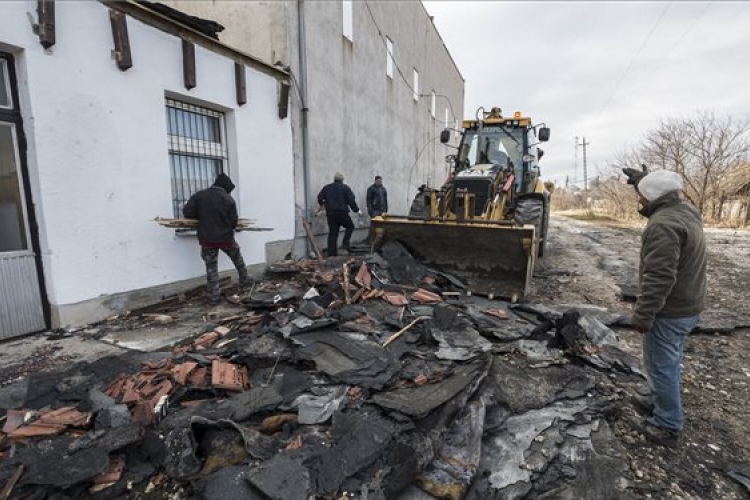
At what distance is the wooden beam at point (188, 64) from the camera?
572cm

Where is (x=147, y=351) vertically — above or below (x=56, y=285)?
below

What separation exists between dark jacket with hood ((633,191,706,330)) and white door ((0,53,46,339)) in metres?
6.03

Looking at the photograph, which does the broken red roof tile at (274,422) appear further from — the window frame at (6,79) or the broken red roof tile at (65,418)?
the window frame at (6,79)

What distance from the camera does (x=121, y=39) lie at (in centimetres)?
489

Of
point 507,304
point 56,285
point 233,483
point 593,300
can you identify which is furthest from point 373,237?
point 233,483

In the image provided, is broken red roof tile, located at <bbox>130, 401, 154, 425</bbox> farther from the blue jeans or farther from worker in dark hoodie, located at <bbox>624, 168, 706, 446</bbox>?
the blue jeans

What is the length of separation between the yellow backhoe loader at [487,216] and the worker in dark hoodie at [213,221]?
2495 millimetres

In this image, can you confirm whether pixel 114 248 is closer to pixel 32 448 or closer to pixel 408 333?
pixel 32 448

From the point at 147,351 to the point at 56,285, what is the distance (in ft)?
4.99

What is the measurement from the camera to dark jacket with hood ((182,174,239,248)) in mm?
5590

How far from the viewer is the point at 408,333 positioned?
14.2 feet

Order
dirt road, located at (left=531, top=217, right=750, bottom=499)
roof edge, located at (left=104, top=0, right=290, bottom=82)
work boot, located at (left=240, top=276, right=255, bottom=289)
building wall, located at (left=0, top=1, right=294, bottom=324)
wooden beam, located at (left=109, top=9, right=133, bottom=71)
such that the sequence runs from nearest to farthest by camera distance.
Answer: dirt road, located at (left=531, top=217, right=750, bottom=499) → building wall, located at (left=0, top=1, right=294, bottom=324) → wooden beam, located at (left=109, top=9, right=133, bottom=71) → roof edge, located at (left=104, top=0, right=290, bottom=82) → work boot, located at (left=240, top=276, right=255, bottom=289)

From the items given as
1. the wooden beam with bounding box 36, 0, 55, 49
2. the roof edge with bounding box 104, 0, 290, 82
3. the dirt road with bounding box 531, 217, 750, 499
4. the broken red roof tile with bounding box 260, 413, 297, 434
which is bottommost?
the dirt road with bounding box 531, 217, 750, 499

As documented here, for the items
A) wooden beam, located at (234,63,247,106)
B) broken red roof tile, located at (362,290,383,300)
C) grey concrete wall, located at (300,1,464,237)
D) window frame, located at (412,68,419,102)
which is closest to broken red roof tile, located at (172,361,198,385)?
broken red roof tile, located at (362,290,383,300)
